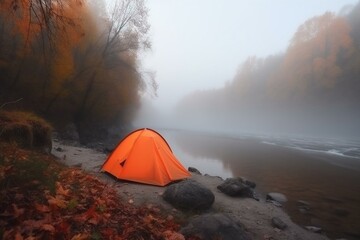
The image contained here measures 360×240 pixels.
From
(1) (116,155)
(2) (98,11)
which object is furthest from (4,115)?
(2) (98,11)

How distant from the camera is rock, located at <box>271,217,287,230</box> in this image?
780cm

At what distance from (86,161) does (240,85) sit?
2135 inches

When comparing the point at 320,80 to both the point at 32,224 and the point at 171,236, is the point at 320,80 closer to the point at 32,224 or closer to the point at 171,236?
the point at 171,236

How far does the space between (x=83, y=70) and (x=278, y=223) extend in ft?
68.3

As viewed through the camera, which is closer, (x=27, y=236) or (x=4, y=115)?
(x=27, y=236)

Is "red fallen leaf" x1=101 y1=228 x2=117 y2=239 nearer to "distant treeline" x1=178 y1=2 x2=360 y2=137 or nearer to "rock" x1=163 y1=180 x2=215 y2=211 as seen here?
"rock" x1=163 y1=180 x2=215 y2=211

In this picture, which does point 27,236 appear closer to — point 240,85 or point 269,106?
point 269,106

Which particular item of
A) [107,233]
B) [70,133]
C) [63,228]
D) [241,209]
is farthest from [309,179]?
[70,133]

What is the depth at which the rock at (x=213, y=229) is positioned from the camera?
5707 millimetres

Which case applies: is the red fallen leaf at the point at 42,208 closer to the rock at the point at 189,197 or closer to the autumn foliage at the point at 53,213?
the autumn foliage at the point at 53,213

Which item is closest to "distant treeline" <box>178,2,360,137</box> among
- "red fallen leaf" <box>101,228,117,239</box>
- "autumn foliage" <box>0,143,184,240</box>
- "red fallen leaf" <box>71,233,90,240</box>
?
"autumn foliage" <box>0,143,184,240</box>

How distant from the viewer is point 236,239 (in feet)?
19.2

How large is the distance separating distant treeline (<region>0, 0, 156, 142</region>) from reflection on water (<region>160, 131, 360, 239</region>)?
33.8 feet

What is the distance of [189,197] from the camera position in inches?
315
